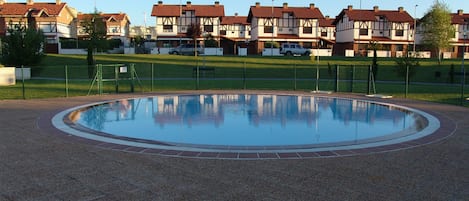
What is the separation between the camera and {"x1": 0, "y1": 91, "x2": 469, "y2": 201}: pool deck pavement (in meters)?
5.22

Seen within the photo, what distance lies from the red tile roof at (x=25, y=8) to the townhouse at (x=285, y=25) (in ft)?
99.7

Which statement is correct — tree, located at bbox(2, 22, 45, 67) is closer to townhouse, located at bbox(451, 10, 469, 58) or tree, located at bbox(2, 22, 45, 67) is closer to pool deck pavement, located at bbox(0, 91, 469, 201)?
pool deck pavement, located at bbox(0, 91, 469, 201)

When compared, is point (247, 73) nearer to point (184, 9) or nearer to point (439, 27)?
point (439, 27)

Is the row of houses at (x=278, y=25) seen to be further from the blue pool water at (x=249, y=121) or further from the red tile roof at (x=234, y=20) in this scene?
the blue pool water at (x=249, y=121)

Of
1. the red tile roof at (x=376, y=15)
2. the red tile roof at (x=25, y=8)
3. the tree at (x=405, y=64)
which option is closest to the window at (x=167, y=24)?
the red tile roof at (x=25, y=8)

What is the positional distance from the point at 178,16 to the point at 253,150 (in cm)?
5379

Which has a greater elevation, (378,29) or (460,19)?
(460,19)

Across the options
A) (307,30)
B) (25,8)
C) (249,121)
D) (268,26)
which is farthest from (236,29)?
(249,121)

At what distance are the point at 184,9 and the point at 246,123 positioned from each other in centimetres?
5123

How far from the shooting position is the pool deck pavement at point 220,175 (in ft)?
17.1

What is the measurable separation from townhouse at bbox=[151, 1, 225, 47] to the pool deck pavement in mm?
52003

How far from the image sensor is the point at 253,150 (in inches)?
314

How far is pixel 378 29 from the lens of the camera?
197 feet

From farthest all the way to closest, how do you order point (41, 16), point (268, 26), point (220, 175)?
point (41, 16)
point (268, 26)
point (220, 175)
